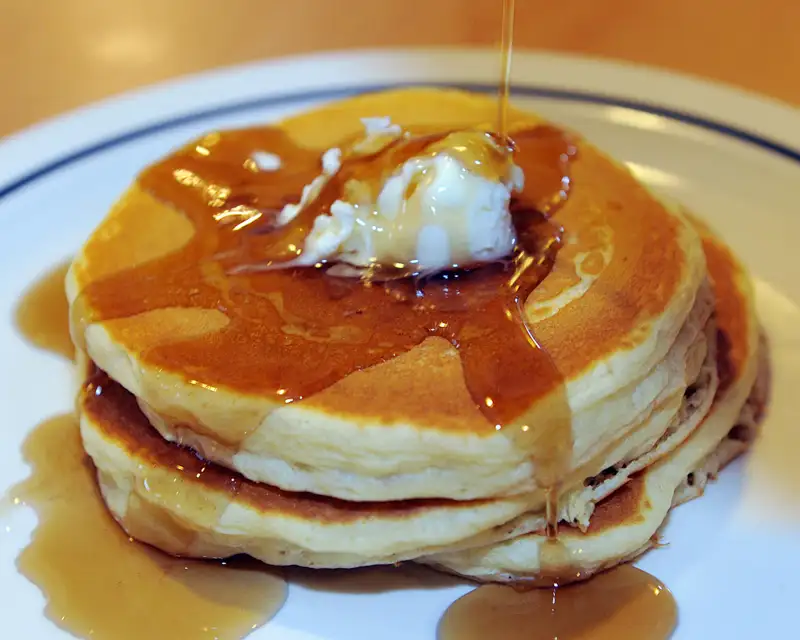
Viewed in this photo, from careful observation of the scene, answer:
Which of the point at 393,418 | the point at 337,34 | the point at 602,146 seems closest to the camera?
the point at 393,418

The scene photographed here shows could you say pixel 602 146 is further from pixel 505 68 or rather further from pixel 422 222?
pixel 422 222

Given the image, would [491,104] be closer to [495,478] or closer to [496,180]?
[496,180]

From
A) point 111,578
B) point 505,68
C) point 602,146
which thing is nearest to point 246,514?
point 111,578

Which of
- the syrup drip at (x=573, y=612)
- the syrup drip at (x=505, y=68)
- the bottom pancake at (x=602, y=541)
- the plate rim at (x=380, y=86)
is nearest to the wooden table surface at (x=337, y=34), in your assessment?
the plate rim at (x=380, y=86)

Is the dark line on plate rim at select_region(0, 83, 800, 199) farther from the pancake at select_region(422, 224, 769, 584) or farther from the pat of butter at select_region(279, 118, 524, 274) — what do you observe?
the pat of butter at select_region(279, 118, 524, 274)

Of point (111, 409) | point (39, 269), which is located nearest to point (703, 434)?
point (111, 409)

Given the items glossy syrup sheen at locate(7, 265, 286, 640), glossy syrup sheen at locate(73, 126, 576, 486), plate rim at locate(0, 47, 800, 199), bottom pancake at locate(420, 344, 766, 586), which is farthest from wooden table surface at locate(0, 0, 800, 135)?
bottom pancake at locate(420, 344, 766, 586)
